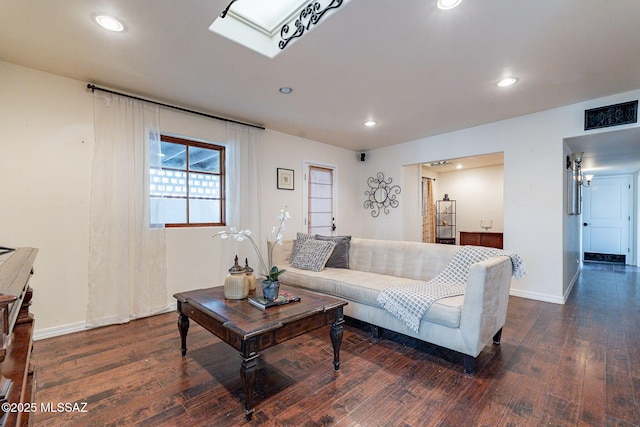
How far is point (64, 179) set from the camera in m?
2.71

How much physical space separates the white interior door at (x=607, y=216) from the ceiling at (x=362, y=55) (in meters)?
4.98

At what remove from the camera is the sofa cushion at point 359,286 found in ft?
6.89

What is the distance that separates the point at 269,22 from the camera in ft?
7.39

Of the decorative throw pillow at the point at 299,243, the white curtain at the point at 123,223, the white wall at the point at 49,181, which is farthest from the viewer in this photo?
the decorative throw pillow at the point at 299,243

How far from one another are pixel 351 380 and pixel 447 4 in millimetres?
2483

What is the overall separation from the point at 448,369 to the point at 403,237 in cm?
333

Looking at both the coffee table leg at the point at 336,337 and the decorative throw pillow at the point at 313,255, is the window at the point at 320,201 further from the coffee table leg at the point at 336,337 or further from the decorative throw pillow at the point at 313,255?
the coffee table leg at the point at 336,337

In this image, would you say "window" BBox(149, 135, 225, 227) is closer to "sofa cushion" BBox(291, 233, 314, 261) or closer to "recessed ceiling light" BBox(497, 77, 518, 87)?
"sofa cushion" BBox(291, 233, 314, 261)

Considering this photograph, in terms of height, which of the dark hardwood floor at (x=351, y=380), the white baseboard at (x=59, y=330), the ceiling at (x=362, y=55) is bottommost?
the dark hardwood floor at (x=351, y=380)

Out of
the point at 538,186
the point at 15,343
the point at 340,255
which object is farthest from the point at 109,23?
the point at 538,186

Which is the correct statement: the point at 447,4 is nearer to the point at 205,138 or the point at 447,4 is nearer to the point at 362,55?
the point at 362,55

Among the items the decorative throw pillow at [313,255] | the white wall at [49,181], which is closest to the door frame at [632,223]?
the decorative throw pillow at [313,255]

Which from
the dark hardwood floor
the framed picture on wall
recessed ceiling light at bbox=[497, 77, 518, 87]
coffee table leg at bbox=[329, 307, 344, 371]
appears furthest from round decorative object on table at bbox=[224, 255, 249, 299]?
recessed ceiling light at bbox=[497, 77, 518, 87]

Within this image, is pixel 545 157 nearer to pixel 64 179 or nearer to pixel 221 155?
pixel 221 155
